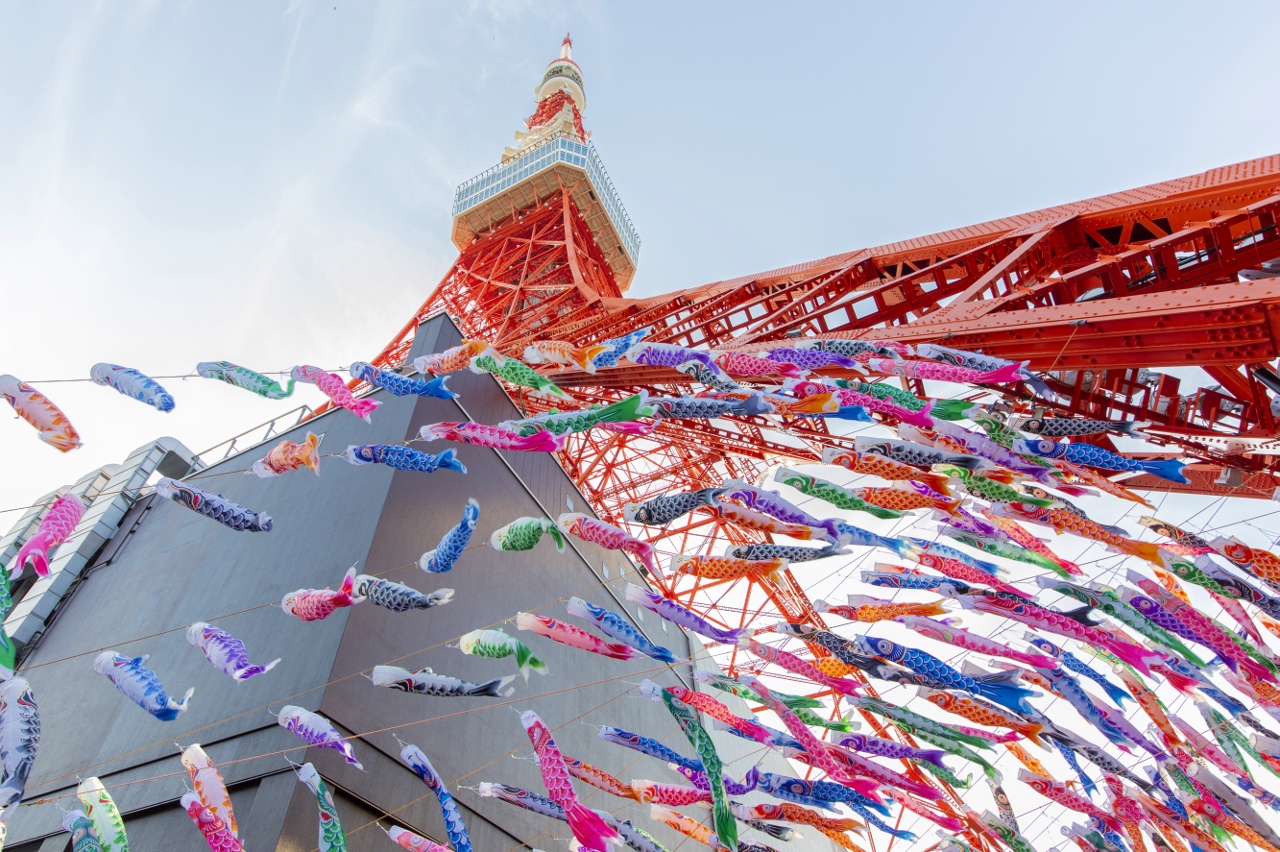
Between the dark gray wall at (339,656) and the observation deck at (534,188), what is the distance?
667 inches

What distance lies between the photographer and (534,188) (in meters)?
30.3

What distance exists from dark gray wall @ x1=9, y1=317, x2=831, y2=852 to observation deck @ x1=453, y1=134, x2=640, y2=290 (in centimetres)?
1695

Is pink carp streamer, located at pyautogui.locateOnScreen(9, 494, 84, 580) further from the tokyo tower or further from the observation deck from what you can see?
the observation deck

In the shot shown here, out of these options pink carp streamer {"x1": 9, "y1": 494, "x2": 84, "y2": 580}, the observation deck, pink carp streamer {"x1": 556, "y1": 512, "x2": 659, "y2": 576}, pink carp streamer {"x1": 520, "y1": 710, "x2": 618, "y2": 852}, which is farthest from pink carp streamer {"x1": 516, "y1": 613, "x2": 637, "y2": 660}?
the observation deck

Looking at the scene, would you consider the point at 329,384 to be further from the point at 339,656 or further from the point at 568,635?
the point at 568,635

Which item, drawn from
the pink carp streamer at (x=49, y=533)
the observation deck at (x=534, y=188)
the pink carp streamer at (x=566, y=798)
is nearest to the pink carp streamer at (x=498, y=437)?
the pink carp streamer at (x=566, y=798)

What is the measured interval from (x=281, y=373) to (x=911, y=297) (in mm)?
8017

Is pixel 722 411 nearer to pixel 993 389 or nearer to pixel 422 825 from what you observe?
pixel 993 389

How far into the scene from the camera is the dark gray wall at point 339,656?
8141 millimetres

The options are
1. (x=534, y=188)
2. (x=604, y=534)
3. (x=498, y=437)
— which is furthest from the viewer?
(x=534, y=188)

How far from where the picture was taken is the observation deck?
2998 cm

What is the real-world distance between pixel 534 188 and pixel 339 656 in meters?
24.8

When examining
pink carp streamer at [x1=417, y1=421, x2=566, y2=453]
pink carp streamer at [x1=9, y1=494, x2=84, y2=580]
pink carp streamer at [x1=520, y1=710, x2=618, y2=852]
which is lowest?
pink carp streamer at [x1=520, y1=710, x2=618, y2=852]

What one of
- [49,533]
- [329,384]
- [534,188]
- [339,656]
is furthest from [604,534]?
[534,188]
